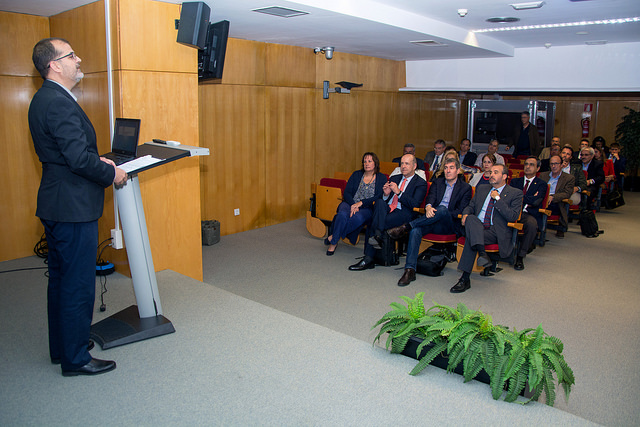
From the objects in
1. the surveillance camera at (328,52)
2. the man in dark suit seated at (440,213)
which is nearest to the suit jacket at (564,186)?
the man in dark suit seated at (440,213)

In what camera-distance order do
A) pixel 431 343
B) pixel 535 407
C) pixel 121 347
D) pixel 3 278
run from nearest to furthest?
pixel 535 407, pixel 431 343, pixel 121 347, pixel 3 278

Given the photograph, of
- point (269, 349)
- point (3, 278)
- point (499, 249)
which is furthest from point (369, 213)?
point (3, 278)

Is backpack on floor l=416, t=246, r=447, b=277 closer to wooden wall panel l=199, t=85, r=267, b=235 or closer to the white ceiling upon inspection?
the white ceiling

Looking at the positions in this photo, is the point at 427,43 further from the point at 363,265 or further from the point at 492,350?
the point at 492,350

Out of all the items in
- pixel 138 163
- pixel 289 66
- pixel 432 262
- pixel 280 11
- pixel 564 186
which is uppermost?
pixel 280 11

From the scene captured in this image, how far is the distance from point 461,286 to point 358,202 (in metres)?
1.80

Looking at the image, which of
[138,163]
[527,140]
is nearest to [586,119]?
[527,140]

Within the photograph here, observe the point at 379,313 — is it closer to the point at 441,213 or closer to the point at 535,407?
the point at 441,213

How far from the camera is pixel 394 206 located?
672 centimetres

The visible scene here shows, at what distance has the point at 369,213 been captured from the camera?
7023 mm

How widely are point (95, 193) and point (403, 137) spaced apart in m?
9.70

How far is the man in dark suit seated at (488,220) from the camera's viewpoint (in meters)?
5.87

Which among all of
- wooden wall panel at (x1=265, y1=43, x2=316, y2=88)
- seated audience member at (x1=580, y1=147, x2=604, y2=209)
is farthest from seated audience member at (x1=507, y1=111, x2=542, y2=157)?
wooden wall panel at (x1=265, y1=43, x2=316, y2=88)

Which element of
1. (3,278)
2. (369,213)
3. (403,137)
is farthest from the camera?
(403,137)
